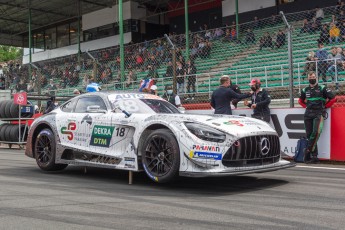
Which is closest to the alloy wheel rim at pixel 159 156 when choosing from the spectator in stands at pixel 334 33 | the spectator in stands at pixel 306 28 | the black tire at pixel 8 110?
the black tire at pixel 8 110

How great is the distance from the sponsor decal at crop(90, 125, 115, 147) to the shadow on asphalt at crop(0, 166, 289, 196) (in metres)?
0.59

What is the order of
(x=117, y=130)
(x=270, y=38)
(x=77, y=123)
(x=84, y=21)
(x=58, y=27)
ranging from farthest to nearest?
(x=58, y=27) → (x=84, y=21) → (x=270, y=38) → (x=77, y=123) → (x=117, y=130)

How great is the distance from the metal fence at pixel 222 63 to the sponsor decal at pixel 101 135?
5.26m

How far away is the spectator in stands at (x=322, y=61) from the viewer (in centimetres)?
1245

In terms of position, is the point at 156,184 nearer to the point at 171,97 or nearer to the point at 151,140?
the point at 151,140

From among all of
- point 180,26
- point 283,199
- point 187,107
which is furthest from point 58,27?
point 283,199

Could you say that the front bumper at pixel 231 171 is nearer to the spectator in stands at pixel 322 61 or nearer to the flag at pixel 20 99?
the spectator in stands at pixel 322 61

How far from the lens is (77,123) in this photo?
7.13 m

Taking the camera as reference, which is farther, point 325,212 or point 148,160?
point 148,160

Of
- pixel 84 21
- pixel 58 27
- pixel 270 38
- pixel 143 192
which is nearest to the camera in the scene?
pixel 143 192

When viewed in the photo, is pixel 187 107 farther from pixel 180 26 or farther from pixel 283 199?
pixel 180 26

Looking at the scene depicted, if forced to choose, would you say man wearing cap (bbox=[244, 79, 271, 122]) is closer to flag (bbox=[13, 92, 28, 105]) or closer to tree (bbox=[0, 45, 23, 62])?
flag (bbox=[13, 92, 28, 105])

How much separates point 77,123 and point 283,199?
3.58 meters

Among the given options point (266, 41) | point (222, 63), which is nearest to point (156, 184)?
point (266, 41)
